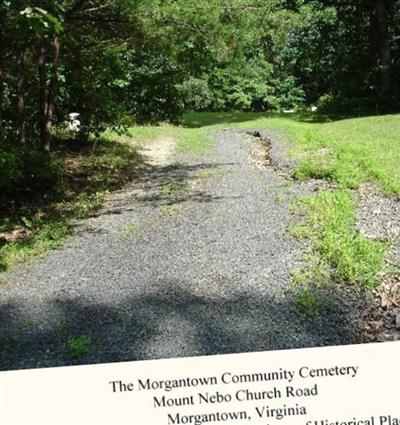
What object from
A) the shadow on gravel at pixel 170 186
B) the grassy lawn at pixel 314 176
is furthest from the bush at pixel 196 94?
the shadow on gravel at pixel 170 186

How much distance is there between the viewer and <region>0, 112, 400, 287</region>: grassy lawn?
6180mm

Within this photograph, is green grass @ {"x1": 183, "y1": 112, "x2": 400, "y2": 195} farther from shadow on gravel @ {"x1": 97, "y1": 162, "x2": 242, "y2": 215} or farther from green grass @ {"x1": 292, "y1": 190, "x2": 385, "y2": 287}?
shadow on gravel @ {"x1": 97, "y1": 162, "x2": 242, "y2": 215}

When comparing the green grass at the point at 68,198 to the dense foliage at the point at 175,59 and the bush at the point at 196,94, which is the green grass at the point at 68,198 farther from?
the bush at the point at 196,94

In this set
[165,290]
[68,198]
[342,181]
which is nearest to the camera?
[165,290]

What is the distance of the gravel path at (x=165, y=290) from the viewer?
15.1 ft

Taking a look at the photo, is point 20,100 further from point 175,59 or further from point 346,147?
point 346,147

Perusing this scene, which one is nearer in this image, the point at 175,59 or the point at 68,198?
the point at 68,198

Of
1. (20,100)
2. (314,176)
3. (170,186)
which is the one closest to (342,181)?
(314,176)

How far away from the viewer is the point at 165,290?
18.4 feet

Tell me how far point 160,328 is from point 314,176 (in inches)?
222

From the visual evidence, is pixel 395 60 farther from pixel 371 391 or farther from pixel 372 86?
pixel 371 391

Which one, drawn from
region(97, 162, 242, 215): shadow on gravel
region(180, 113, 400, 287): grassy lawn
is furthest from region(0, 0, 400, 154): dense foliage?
region(180, 113, 400, 287): grassy lawn

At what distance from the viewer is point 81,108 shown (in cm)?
1305

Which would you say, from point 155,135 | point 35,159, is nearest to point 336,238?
point 35,159
